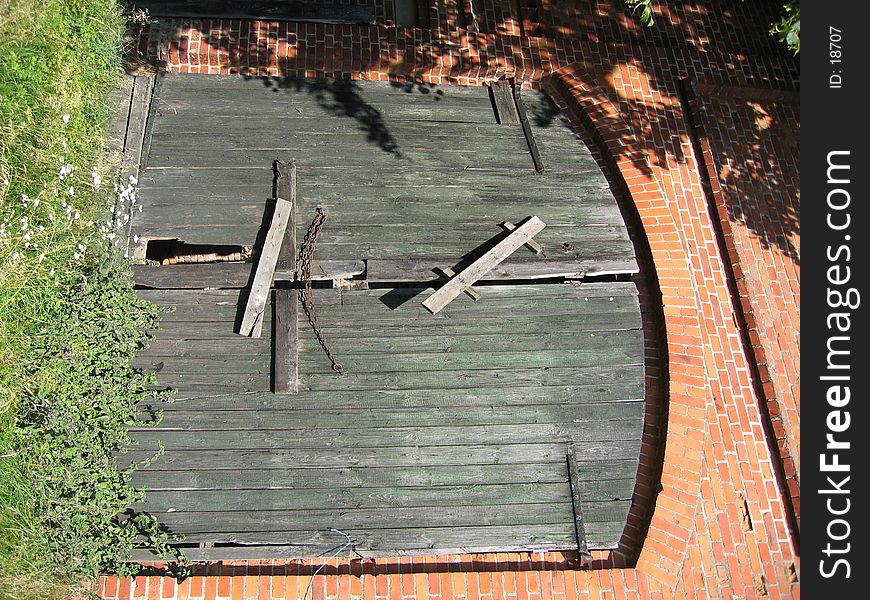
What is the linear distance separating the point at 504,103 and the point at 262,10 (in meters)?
2.88

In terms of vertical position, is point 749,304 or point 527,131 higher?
point 527,131

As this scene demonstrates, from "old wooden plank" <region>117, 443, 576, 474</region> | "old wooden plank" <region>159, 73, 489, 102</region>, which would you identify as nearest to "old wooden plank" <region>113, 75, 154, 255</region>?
"old wooden plank" <region>159, 73, 489, 102</region>

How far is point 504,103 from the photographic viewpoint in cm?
696

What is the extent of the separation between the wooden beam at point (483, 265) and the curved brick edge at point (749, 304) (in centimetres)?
220

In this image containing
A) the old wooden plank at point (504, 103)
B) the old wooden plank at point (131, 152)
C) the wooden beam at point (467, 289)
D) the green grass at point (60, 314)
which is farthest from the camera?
the old wooden plank at point (504, 103)

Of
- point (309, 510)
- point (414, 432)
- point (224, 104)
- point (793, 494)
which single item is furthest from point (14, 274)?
point (793, 494)

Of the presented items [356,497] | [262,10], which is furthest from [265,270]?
[262,10]

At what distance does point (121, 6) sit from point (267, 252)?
129 inches

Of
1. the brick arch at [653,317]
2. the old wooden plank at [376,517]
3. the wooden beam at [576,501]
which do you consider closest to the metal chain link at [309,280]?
the old wooden plank at [376,517]

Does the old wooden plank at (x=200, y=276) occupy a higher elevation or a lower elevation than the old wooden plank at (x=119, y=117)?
lower

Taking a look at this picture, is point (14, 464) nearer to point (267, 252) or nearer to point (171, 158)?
point (267, 252)

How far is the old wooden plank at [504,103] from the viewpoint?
6.85 m

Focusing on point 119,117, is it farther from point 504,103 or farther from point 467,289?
point 504,103

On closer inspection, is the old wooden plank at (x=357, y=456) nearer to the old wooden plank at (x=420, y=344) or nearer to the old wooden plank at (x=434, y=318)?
the old wooden plank at (x=420, y=344)
